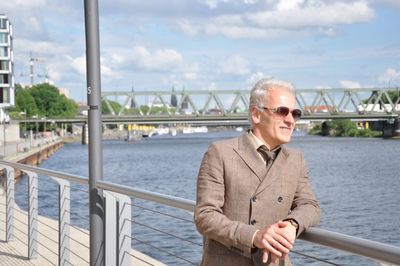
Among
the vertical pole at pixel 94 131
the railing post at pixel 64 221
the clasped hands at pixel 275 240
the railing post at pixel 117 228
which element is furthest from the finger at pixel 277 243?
the railing post at pixel 64 221

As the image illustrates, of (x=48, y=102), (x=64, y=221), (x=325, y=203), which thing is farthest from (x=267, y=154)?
(x=48, y=102)

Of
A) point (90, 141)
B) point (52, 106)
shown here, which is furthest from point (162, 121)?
point (90, 141)

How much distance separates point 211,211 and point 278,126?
1.32 ft

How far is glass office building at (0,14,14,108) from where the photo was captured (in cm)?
11069

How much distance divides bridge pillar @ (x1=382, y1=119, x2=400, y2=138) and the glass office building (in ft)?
172

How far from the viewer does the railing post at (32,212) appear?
7973 mm

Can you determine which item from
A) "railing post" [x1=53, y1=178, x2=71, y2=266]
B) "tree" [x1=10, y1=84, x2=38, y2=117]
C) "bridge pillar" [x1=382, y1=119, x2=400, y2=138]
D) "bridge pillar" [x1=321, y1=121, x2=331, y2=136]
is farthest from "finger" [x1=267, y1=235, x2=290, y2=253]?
"bridge pillar" [x1=321, y1=121, x2=331, y2=136]

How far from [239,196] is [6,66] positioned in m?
114

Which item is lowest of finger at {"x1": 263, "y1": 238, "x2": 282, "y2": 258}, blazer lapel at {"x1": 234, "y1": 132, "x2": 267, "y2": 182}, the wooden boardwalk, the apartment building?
the wooden boardwalk

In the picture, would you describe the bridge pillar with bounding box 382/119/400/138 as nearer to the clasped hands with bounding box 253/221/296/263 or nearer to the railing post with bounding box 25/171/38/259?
the railing post with bounding box 25/171/38/259

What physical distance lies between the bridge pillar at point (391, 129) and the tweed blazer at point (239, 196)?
110287 millimetres

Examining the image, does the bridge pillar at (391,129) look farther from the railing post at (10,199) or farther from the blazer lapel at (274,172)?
the blazer lapel at (274,172)

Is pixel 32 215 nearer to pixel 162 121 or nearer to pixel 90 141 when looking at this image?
pixel 90 141

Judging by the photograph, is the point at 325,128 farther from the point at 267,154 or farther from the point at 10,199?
the point at 267,154
